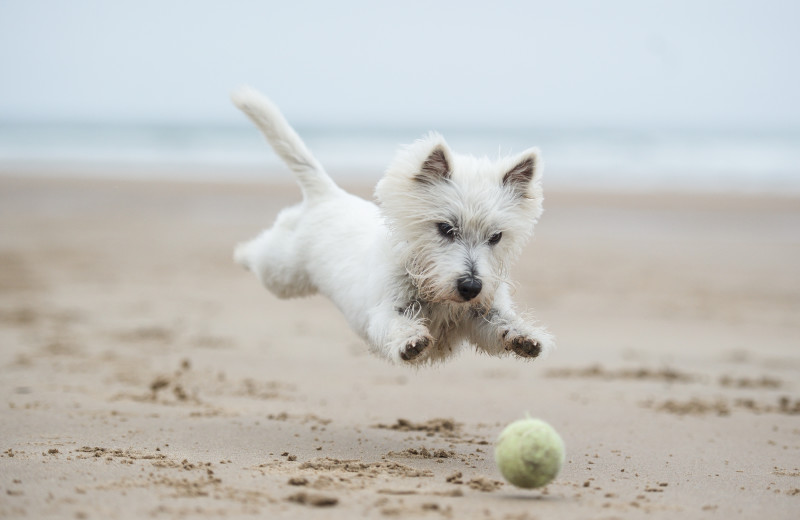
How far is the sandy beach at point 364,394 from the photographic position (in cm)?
364

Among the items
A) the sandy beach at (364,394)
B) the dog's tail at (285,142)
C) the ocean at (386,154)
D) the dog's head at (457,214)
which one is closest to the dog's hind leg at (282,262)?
the dog's tail at (285,142)

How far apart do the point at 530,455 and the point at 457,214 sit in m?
1.36

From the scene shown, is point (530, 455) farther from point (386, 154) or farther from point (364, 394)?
point (386, 154)

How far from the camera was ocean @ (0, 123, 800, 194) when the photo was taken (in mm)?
27547

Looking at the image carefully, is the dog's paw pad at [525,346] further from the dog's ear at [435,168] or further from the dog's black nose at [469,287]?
the dog's ear at [435,168]

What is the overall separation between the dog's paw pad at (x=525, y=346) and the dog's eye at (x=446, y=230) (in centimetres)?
63

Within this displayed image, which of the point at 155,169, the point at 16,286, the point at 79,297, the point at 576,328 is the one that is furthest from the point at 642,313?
the point at 155,169

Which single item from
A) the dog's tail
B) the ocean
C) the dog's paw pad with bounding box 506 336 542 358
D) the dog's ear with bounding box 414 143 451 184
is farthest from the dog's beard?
the ocean

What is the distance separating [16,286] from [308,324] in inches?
158

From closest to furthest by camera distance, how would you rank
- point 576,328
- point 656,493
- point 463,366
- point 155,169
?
point 656,493
point 463,366
point 576,328
point 155,169

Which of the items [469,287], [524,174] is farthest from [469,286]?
[524,174]

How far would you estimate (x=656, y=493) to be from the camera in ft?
12.8

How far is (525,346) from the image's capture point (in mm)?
4332

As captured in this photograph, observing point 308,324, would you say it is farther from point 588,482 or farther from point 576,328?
point 588,482
